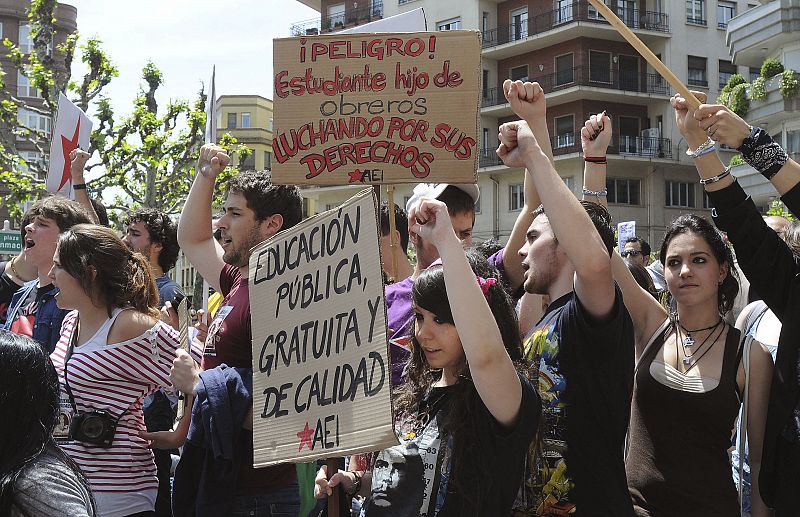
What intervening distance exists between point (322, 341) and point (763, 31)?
32.5 metres

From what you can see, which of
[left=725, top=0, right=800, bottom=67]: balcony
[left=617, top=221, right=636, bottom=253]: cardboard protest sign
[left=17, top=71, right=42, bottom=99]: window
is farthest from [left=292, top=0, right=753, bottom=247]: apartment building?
[left=617, top=221, right=636, bottom=253]: cardboard protest sign

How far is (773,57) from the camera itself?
32.9 m

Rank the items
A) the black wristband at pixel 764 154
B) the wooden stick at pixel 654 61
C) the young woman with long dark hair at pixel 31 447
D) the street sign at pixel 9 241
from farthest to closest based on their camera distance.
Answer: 1. the street sign at pixel 9 241
2. the wooden stick at pixel 654 61
3. the black wristband at pixel 764 154
4. the young woman with long dark hair at pixel 31 447

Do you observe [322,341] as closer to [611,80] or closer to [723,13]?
[611,80]

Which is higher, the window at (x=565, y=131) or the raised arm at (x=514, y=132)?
the window at (x=565, y=131)

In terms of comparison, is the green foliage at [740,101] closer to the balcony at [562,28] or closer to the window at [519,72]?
the balcony at [562,28]

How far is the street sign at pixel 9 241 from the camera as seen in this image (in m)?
21.3

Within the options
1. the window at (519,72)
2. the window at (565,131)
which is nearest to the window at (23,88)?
the window at (519,72)

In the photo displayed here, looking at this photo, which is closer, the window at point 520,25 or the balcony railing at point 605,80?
the balcony railing at point 605,80

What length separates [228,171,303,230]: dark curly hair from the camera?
4.12 m

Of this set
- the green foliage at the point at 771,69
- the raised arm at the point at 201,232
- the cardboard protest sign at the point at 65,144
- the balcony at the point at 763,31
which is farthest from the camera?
the balcony at the point at 763,31

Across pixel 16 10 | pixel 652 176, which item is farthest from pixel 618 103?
pixel 16 10

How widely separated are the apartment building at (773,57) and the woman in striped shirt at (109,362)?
2796cm

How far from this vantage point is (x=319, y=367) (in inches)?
117
